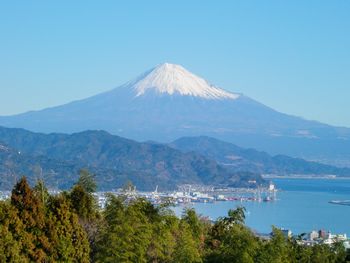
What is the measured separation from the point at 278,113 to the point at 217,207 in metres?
114

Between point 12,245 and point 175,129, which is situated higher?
point 175,129

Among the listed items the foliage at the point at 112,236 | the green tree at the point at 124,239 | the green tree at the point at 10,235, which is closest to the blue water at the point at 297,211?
the foliage at the point at 112,236

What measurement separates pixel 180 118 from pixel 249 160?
3343 centimetres

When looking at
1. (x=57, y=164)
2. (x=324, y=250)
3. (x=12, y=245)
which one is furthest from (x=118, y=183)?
(x=12, y=245)

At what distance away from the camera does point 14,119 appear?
6845 inches

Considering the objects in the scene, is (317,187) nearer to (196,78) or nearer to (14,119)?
(196,78)

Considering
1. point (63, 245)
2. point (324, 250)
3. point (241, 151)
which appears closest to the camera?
point (63, 245)

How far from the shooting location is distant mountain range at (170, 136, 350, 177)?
430 ft

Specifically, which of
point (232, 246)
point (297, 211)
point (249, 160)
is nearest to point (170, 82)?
point (249, 160)

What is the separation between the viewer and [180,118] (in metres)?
165

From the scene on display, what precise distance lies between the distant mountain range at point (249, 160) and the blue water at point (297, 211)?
30.6m

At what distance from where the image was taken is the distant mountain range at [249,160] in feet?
430

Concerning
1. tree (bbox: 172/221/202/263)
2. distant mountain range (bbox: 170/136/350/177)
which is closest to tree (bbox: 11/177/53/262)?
tree (bbox: 172/221/202/263)

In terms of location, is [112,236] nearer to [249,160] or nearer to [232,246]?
[232,246]
